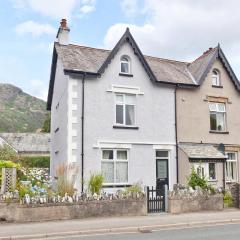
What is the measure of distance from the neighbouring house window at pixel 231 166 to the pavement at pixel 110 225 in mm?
8025

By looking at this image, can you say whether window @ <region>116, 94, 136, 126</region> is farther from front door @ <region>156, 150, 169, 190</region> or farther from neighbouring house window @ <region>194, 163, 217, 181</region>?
neighbouring house window @ <region>194, 163, 217, 181</region>

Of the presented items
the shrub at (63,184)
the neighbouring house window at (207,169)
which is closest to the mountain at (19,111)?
the neighbouring house window at (207,169)

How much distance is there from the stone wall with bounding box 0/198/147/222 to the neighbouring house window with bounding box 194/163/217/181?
6.93m

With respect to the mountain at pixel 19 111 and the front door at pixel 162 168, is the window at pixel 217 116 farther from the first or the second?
the mountain at pixel 19 111

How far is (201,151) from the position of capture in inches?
920

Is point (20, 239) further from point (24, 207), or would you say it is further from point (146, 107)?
point (146, 107)

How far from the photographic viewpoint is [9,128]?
13275 cm

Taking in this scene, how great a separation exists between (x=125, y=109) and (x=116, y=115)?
2.20ft

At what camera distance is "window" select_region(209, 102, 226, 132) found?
25500 millimetres

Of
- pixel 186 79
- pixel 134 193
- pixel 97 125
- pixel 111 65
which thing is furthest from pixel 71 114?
pixel 186 79

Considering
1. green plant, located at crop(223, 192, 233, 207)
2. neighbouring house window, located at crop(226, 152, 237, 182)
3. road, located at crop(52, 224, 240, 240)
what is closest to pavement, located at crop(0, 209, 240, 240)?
road, located at crop(52, 224, 240, 240)

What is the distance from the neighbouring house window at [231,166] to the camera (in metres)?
25.5

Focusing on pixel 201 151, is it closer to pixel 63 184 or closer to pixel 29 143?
pixel 63 184

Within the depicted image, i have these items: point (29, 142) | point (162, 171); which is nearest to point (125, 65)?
point (162, 171)
